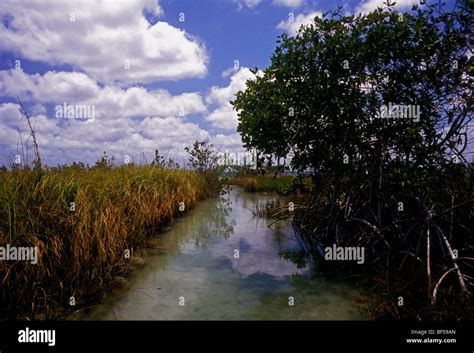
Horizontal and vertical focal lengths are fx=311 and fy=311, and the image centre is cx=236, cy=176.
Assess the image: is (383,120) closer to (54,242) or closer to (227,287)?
(227,287)

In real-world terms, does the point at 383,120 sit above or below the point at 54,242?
above

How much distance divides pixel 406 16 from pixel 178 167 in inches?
476

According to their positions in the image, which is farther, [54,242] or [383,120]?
[383,120]

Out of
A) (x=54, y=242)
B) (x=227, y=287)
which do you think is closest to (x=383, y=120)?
(x=227, y=287)

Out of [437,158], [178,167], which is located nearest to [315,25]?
[437,158]

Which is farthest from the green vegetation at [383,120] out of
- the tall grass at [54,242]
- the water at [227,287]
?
the tall grass at [54,242]

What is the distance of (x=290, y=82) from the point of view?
5750 millimetres

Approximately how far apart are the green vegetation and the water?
0.83 m

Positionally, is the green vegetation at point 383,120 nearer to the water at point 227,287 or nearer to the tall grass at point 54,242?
the water at point 227,287

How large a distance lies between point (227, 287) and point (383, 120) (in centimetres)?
405

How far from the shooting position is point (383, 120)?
5715 mm

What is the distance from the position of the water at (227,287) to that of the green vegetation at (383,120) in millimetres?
834

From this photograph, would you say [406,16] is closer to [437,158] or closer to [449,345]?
[437,158]

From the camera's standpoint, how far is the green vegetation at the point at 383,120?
5.01 meters
